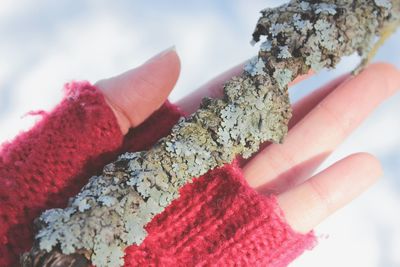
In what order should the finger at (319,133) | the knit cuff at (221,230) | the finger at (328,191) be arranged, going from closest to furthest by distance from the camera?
the knit cuff at (221,230) → the finger at (328,191) → the finger at (319,133)

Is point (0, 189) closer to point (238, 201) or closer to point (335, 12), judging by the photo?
point (238, 201)

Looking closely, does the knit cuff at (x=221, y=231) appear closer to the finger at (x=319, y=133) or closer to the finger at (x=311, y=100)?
the finger at (x=319, y=133)

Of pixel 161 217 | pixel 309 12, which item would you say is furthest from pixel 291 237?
pixel 309 12

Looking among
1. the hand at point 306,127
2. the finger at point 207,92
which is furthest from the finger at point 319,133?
the finger at point 207,92

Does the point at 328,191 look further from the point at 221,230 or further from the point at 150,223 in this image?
the point at 150,223

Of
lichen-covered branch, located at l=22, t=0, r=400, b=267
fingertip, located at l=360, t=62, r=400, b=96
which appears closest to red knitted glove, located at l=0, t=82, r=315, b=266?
lichen-covered branch, located at l=22, t=0, r=400, b=267
